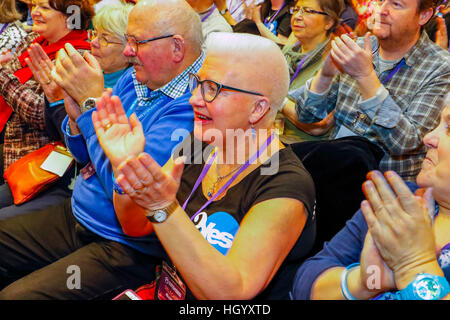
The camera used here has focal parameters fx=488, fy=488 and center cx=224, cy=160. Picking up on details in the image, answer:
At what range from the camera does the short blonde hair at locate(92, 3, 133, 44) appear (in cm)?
239

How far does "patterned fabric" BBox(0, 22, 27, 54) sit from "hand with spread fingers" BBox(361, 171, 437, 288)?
2533mm

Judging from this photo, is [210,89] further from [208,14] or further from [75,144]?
[208,14]

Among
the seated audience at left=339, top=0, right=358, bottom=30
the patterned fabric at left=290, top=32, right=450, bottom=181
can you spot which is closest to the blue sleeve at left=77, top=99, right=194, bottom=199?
the patterned fabric at left=290, top=32, right=450, bottom=181

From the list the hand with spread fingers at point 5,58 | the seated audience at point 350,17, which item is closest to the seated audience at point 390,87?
the seated audience at point 350,17

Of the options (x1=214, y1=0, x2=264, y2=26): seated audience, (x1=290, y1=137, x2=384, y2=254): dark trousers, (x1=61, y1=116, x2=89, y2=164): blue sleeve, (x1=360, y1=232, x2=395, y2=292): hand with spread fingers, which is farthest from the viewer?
(x1=214, y1=0, x2=264, y2=26): seated audience

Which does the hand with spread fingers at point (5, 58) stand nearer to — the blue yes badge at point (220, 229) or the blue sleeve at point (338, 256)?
the blue yes badge at point (220, 229)

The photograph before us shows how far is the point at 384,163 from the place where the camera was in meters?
2.12

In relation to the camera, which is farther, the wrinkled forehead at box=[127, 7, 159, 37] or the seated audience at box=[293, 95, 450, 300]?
the wrinkled forehead at box=[127, 7, 159, 37]

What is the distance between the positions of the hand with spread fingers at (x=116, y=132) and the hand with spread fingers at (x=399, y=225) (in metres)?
0.61

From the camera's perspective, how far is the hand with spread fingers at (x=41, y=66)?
1981mm

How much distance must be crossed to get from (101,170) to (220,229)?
1.88ft

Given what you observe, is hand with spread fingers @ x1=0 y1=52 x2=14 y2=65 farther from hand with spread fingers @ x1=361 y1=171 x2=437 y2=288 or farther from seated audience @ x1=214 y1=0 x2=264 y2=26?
hand with spread fingers @ x1=361 y1=171 x2=437 y2=288

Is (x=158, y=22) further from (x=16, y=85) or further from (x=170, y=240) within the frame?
(x=170, y=240)

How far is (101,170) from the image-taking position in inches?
69.8
